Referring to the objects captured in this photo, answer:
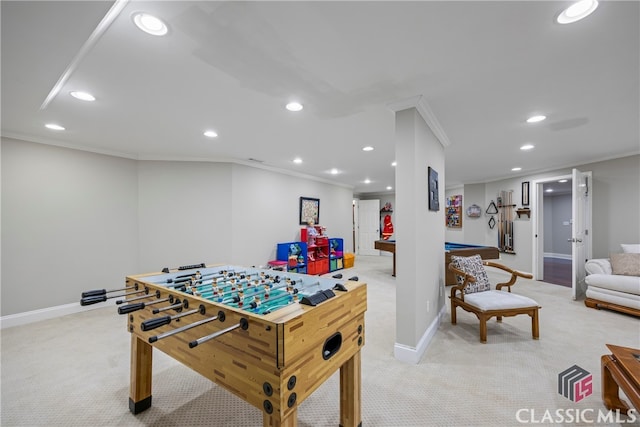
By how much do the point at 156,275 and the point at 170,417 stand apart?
3.19ft

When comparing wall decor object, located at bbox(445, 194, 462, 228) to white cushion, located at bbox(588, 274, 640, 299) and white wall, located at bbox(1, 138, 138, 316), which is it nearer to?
white cushion, located at bbox(588, 274, 640, 299)

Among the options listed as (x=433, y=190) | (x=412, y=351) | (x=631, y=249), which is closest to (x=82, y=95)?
(x=433, y=190)

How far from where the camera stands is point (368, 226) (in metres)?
9.38

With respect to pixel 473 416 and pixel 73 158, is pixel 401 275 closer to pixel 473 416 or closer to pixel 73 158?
pixel 473 416

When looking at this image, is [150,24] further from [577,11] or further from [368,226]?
[368,226]

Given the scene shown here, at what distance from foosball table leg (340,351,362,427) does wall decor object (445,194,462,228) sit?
7.42 metres

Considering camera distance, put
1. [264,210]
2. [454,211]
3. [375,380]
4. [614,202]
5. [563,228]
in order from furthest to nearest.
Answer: [563,228], [454,211], [264,210], [614,202], [375,380]

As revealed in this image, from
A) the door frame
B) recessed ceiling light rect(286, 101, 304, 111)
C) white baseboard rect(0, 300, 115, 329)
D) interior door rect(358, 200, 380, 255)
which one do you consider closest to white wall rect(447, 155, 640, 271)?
the door frame

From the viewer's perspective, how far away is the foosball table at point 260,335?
1073 mm

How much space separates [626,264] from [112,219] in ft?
24.2

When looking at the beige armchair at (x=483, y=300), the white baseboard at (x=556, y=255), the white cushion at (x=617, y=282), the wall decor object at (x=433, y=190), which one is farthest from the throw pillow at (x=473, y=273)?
the white baseboard at (x=556, y=255)

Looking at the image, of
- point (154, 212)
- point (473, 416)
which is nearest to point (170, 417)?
point (473, 416)

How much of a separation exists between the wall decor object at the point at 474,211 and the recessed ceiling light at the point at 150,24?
739 cm

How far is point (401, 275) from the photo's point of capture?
237 cm
